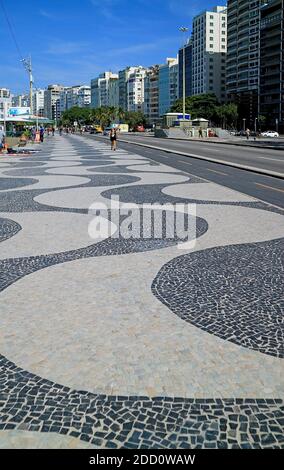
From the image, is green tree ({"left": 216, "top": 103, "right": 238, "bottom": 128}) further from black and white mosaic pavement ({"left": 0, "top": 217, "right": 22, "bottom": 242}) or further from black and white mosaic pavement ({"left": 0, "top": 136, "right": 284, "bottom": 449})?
black and white mosaic pavement ({"left": 0, "top": 136, "right": 284, "bottom": 449})

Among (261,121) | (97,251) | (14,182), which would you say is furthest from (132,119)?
(97,251)

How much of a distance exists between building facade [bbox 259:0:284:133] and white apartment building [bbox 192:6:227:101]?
41215mm

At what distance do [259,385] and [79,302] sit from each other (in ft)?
7.06

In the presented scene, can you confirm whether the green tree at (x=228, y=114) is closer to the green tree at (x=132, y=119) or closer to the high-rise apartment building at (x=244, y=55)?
the high-rise apartment building at (x=244, y=55)

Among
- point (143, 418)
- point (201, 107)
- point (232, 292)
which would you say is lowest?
point (143, 418)

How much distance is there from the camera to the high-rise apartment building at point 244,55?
449ft

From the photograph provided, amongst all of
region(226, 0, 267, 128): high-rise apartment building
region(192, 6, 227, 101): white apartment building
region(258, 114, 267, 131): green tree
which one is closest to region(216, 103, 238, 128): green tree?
region(226, 0, 267, 128): high-rise apartment building

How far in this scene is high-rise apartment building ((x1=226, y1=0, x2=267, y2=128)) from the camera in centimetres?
13675

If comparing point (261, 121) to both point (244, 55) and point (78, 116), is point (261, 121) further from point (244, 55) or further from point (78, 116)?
point (78, 116)

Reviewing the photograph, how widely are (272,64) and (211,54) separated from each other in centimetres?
5118

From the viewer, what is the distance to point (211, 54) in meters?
171

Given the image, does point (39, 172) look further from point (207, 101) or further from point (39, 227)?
point (207, 101)

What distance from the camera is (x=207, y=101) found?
141000mm

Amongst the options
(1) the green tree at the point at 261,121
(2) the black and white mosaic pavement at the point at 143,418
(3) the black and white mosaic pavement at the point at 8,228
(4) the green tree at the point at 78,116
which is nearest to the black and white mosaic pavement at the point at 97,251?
(3) the black and white mosaic pavement at the point at 8,228
